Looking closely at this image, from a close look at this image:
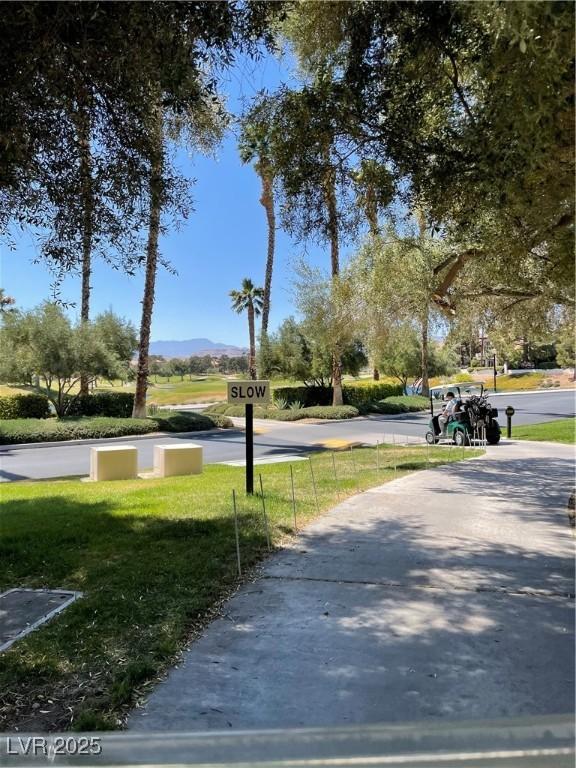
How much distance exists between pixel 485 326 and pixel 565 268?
7508mm

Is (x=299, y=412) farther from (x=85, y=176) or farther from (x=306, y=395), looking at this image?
(x=85, y=176)

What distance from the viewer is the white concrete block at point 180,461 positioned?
39.7 feet

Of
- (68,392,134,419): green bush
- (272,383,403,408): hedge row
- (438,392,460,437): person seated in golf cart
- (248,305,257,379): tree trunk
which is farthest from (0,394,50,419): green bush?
(438,392,460,437): person seated in golf cart

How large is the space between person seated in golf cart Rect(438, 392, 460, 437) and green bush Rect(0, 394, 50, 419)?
17458 mm

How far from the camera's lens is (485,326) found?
13039 millimetres

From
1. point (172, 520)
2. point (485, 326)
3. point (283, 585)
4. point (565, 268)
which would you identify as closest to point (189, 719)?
point (283, 585)

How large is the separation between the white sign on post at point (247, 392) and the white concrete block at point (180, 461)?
425 cm

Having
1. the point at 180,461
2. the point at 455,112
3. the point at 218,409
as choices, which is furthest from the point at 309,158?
the point at 218,409

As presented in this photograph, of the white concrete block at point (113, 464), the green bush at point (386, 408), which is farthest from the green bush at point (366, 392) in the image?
the white concrete block at point (113, 464)

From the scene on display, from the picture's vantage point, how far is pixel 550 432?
1942 cm

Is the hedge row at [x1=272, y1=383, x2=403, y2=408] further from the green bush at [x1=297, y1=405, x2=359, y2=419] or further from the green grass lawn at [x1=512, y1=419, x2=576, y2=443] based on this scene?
the green grass lawn at [x1=512, y1=419, x2=576, y2=443]

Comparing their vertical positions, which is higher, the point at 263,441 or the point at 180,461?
the point at 180,461

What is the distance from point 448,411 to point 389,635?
14.3 meters

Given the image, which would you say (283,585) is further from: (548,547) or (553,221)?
(553,221)
